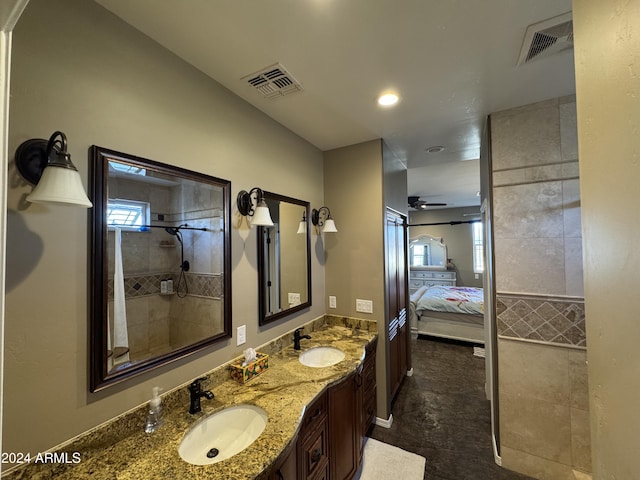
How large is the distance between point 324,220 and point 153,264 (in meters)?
1.69

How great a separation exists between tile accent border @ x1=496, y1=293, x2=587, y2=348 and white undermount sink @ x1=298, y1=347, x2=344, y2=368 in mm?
1304

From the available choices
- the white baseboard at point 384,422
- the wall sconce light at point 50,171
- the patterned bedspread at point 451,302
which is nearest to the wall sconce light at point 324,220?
the wall sconce light at point 50,171

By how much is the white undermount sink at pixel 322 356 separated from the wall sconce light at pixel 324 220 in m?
1.06

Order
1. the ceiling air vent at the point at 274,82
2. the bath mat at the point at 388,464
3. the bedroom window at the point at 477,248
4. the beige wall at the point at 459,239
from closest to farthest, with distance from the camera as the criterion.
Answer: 1. the ceiling air vent at the point at 274,82
2. the bath mat at the point at 388,464
3. the bedroom window at the point at 477,248
4. the beige wall at the point at 459,239

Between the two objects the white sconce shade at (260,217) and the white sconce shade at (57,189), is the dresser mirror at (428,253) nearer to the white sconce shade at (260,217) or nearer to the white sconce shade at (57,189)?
the white sconce shade at (260,217)

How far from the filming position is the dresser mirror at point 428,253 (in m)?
7.54

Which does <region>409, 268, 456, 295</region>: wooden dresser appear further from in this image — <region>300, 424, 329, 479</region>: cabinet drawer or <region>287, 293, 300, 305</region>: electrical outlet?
<region>300, 424, 329, 479</region>: cabinet drawer

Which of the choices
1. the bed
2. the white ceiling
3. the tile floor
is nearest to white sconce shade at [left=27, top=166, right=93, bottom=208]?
the white ceiling

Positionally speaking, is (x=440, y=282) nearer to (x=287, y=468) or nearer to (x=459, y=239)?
(x=459, y=239)

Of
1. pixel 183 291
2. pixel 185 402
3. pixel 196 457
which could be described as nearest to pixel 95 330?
pixel 183 291

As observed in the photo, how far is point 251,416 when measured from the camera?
4.42 ft

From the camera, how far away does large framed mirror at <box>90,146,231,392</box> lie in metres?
1.09

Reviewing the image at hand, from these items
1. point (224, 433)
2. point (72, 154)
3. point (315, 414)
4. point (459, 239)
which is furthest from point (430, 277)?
point (72, 154)

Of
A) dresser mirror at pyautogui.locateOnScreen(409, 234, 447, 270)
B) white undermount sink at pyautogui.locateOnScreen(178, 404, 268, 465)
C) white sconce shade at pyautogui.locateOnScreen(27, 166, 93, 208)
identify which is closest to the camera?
white sconce shade at pyautogui.locateOnScreen(27, 166, 93, 208)
